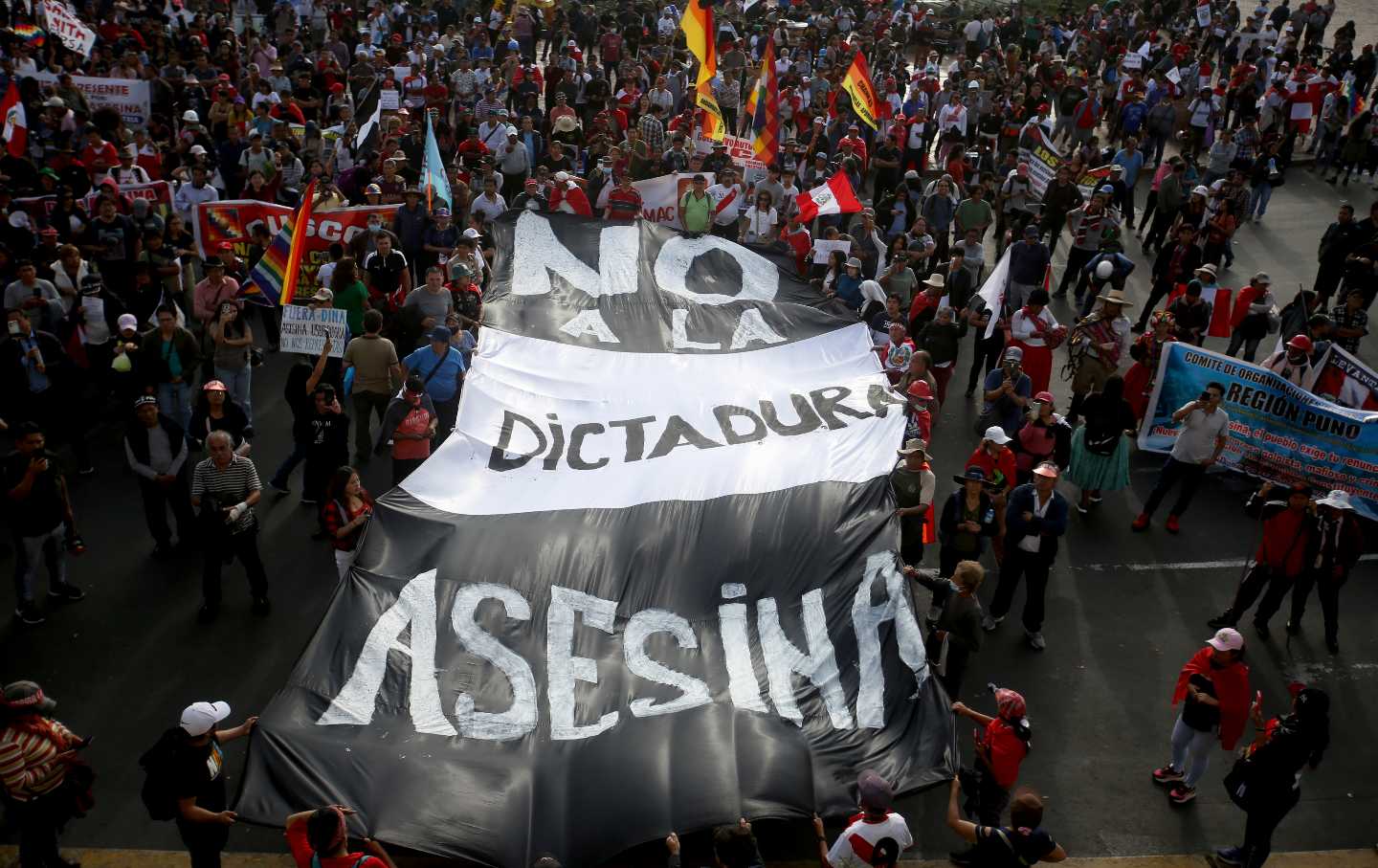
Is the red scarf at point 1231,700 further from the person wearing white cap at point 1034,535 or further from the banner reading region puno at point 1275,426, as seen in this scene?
the banner reading region puno at point 1275,426

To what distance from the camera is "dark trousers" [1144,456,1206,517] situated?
466 inches

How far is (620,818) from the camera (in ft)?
23.1

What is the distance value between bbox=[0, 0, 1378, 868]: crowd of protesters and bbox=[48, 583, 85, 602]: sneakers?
0.13 ft

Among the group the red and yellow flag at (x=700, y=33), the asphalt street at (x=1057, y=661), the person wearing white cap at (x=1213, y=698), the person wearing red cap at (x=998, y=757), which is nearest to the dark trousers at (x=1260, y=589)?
the asphalt street at (x=1057, y=661)

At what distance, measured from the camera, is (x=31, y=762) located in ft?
22.7

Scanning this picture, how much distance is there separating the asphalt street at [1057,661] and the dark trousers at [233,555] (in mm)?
255

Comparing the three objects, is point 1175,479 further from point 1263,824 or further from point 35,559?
point 35,559

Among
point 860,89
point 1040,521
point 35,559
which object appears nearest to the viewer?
point 35,559

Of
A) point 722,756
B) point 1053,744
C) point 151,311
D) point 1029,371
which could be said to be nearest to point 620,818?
point 722,756

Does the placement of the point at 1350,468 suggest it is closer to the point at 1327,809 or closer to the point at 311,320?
the point at 1327,809

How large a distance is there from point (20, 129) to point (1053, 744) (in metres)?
16.1

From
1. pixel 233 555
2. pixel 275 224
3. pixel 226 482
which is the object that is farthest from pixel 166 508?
pixel 275 224

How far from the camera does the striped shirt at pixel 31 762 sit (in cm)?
684

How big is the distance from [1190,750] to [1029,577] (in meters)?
2.08
